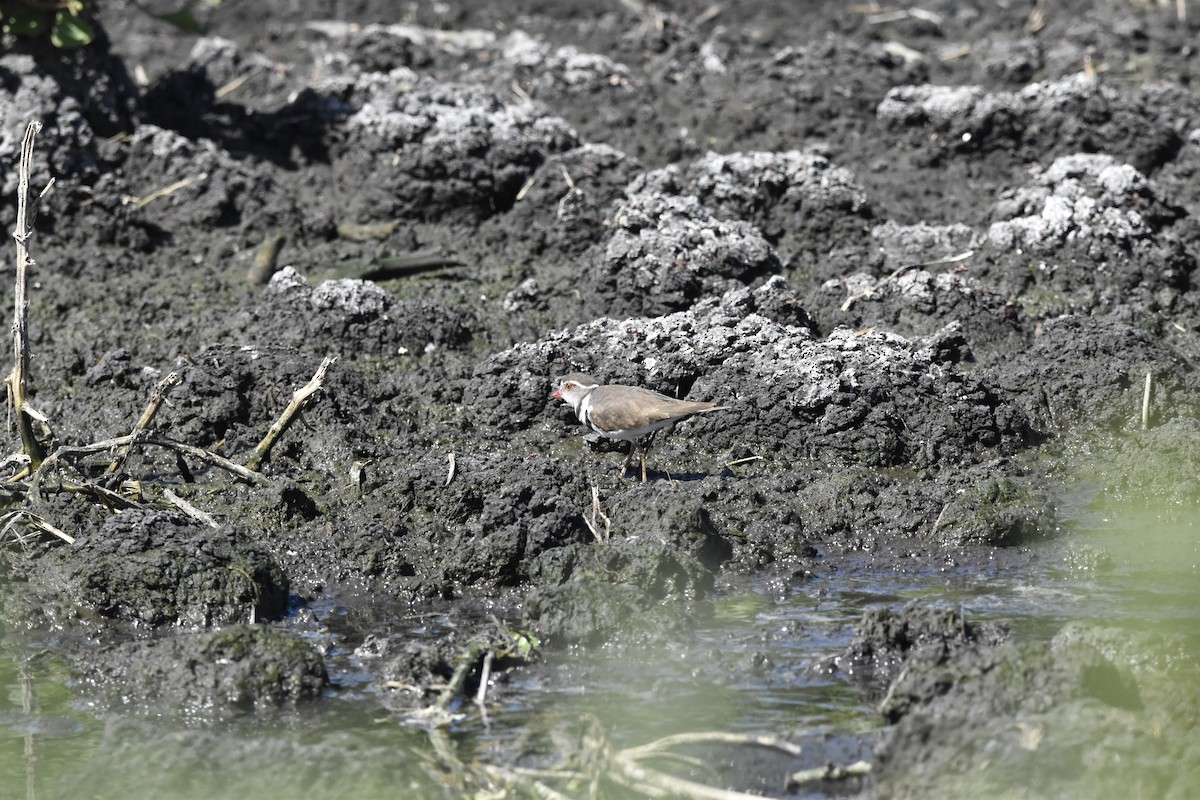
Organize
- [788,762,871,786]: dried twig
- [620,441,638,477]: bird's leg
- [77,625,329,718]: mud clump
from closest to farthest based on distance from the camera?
[788,762,871,786]: dried twig < [77,625,329,718]: mud clump < [620,441,638,477]: bird's leg

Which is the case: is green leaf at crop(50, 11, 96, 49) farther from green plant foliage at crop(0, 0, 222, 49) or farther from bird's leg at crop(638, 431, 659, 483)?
bird's leg at crop(638, 431, 659, 483)

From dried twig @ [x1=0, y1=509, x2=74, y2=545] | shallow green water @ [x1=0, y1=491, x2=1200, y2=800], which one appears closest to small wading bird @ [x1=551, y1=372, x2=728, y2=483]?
shallow green water @ [x1=0, y1=491, x2=1200, y2=800]

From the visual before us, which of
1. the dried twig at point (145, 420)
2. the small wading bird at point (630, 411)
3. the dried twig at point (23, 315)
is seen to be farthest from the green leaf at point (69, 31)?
the small wading bird at point (630, 411)

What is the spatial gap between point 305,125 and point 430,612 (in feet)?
24.3

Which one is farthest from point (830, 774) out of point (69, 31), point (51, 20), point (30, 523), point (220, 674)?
point (51, 20)

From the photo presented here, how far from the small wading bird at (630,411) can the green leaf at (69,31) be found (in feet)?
20.1

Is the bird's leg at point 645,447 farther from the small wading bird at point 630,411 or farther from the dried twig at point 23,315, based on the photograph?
the dried twig at point 23,315

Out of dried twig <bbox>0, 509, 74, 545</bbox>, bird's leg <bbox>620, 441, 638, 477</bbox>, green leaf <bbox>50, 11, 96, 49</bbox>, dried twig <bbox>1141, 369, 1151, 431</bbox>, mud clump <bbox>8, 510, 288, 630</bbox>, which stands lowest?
mud clump <bbox>8, 510, 288, 630</bbox>

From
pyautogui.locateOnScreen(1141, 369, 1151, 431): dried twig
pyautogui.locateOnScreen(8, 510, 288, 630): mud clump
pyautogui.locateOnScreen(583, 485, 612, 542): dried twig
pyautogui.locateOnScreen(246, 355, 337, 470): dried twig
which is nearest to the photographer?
pyautogui.locateOnScreen(8, 510, 288, 630): mud clump

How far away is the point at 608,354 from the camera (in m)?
9.45

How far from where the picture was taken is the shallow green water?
5547 mm

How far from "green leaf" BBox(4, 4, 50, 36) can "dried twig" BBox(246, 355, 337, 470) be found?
5362mm

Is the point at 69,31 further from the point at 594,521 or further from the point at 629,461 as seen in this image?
the point at 594,521

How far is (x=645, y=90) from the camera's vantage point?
1436cm
